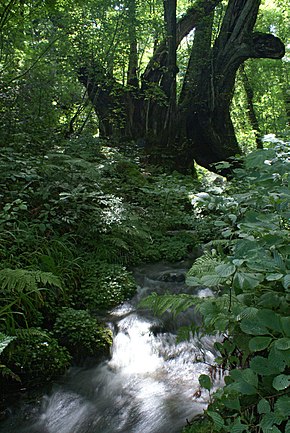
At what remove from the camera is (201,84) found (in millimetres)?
11805

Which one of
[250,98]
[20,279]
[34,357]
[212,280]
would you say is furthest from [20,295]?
[250,98]

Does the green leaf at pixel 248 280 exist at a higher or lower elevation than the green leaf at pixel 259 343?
higher

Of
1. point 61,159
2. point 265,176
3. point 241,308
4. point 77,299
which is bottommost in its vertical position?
point 77,299

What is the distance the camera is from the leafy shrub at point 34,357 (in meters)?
3.50

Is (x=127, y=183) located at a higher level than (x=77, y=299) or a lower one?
higher

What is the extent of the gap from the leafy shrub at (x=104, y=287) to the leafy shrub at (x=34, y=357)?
1100 millimetres

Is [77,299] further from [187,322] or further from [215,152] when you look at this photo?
[215,152]

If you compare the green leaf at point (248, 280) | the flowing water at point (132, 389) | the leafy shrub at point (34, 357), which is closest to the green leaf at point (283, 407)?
the green leaf at point (248, 280)

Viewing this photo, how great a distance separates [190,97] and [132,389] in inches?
389

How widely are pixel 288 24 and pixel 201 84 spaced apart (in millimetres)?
7286

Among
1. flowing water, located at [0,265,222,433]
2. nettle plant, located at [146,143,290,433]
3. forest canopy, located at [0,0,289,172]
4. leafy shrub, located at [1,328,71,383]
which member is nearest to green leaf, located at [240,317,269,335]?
nettle plant, located at [146,143,290,433]

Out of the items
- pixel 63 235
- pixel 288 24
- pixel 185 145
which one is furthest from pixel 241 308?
pixel 288 24

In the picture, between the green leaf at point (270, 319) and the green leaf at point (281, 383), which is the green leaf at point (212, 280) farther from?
the green leaf at point (281, 383)

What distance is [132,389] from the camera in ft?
11.8
